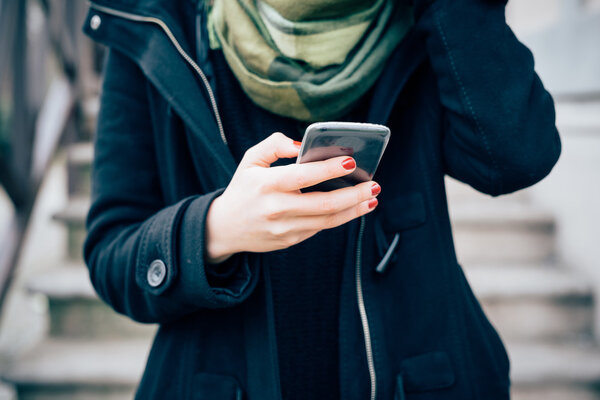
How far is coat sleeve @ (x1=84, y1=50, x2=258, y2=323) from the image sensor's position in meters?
0.50

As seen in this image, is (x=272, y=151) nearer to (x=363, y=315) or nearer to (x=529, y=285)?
(x=363, y=315)

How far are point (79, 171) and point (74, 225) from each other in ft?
1.03

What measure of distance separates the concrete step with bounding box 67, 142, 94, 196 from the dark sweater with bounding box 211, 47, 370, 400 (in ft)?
4.91

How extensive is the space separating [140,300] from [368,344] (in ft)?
1.05

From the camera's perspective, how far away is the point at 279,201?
41 cm

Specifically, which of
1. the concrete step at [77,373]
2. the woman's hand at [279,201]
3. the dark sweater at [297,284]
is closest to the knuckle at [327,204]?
the woman's hand at [279,201]

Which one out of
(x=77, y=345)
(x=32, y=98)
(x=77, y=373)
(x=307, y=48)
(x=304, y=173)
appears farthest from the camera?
(x=32, y=98)

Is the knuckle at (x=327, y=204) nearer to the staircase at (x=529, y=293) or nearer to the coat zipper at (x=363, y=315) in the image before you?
the coat zipper at (x=363, y=315)

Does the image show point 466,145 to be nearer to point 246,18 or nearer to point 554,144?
point 554,144

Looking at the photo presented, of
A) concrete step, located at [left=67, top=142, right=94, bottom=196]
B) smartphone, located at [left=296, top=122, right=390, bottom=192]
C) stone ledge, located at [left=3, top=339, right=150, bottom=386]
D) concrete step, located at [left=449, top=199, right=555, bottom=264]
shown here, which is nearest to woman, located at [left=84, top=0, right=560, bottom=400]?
smartphone, located at [left=296, top=122, right=390, bottom=192]

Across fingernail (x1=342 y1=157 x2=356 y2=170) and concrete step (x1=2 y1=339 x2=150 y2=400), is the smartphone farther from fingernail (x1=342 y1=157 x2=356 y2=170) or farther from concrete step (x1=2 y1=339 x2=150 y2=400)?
concrete step (x1=2 y1=339 x2=150 y2=400)

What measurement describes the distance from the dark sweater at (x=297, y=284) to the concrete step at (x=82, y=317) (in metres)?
1.07

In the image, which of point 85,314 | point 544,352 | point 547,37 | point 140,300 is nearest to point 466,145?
point 140,300

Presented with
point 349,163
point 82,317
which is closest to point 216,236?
point 349,163
